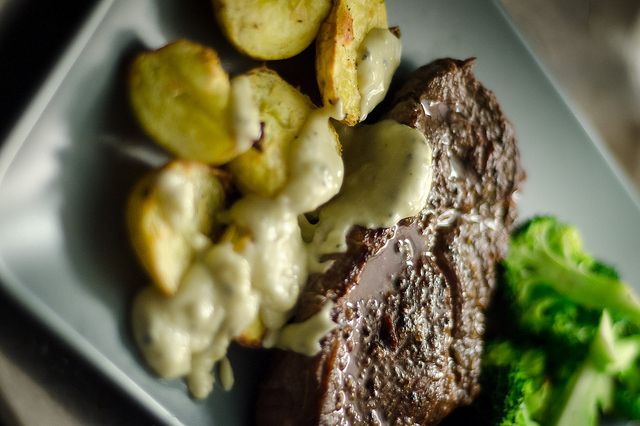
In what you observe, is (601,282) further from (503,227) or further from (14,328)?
(14,328)

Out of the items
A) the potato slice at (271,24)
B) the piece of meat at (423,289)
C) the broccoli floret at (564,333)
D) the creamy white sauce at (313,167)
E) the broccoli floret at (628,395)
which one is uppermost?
the potato slice at (271,24)

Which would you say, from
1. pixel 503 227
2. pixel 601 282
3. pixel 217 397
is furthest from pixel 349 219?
pixel 601 282

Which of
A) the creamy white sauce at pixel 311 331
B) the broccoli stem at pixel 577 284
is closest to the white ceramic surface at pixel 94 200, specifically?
the creamy white sauce at pixel 311 331

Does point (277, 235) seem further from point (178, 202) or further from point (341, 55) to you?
point (341, 55)

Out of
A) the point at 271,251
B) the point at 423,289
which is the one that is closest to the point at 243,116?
the point at 271,251

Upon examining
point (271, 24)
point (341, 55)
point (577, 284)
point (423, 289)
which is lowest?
point (577, 284)

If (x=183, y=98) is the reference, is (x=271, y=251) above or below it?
below

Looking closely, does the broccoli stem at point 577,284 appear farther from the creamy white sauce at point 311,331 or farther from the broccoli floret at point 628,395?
the creamy white sauce at point 311,331

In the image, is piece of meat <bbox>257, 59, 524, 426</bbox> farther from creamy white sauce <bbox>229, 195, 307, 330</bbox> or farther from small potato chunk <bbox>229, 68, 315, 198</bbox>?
small potato chunk <bbox>229, 68, 315, 198</bbox>
